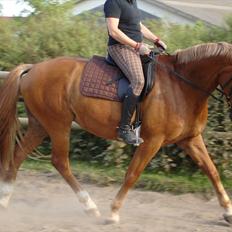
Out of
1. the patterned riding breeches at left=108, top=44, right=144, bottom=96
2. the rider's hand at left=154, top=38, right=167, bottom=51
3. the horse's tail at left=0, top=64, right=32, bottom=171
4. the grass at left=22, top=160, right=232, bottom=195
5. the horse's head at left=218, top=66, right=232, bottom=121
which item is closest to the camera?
the horse's head at left=218, top=66, right=232, bottom=121

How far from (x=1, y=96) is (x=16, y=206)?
131cm

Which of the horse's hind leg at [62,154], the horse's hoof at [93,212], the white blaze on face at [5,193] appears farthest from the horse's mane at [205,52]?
the white blaze on face at [5,193]

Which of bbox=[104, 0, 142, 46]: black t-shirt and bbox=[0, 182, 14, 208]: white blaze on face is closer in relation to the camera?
bbox=[104, 0, 142, 46]: black t-shirt

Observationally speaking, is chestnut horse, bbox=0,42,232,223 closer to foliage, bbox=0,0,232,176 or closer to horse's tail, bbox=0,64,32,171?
horse's tail, bbox=0,64,32,171

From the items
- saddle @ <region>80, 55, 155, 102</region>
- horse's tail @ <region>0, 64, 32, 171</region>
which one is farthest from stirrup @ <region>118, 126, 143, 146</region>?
horse's tail @ <region>0, 64, 32, 171</region>

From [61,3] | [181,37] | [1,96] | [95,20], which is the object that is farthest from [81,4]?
[1,96]

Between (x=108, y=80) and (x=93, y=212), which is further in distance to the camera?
(x=93, y=212)

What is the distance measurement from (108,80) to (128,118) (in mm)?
486

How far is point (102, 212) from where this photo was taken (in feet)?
21.1

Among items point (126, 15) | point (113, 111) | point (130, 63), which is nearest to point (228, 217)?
point (113, 111)

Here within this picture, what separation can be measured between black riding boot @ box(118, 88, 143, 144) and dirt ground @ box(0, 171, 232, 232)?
865 millimetres

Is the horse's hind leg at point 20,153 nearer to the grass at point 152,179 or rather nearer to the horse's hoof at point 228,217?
the grass at point 152,179

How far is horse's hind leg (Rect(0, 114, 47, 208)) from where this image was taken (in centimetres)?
653

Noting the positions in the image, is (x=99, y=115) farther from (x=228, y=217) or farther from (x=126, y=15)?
(x=228, y=217)
